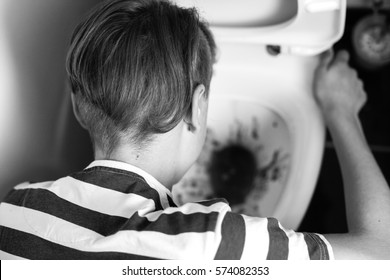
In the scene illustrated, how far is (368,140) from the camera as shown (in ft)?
3.46

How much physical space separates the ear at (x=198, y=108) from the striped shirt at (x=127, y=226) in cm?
11

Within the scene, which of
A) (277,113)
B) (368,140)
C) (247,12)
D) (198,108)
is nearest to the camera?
(198,108)

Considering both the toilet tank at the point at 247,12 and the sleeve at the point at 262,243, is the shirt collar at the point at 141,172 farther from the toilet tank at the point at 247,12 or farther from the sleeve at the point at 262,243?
the toilet tank at the point at 247,12

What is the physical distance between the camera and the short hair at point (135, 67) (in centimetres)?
57

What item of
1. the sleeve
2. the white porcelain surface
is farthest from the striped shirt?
the white porcelain surface

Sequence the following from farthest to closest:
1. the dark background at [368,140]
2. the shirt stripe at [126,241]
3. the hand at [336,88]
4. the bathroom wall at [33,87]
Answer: the dark background at [368,140], the hand at [336,88], the bathroom wall at [33,87], the shirt stripe at [126,241]

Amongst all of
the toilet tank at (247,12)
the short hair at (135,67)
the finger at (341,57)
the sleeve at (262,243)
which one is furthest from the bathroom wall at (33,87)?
the finger at (341,57)

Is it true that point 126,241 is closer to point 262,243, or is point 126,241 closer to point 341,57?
point 262,243

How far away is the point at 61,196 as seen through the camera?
0.59 meters

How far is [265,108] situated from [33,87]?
0.44 meters

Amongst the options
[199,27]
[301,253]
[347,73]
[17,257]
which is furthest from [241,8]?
[17,257]

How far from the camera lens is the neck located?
612mm

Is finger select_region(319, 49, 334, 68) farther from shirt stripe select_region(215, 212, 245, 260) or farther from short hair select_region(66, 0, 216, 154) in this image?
shirt stripe select_region(215, 212, 245, 260)

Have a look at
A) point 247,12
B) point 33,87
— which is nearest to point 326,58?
point 247,12
